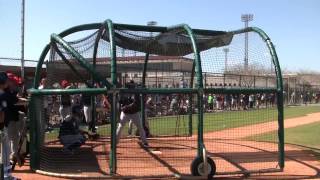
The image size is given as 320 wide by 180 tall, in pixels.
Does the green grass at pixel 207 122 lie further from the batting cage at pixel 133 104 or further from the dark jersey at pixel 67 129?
the dark jersey at pixel 67 129

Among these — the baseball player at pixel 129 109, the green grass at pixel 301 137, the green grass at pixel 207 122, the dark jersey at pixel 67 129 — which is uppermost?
the baseball player at pixel 129 109

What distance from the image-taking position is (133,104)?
1166 centimetres

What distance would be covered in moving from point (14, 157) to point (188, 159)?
3.67m

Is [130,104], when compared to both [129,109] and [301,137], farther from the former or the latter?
[301,137]

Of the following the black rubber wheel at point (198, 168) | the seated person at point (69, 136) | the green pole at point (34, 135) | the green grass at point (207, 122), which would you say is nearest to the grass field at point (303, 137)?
the green grass at point (207, 122)

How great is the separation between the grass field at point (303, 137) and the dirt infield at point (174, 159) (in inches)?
23.6

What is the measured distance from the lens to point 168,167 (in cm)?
1023

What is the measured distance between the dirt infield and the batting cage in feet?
0.07

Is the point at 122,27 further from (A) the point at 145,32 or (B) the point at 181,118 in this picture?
(B) the point at 181,118

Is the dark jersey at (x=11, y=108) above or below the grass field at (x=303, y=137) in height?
above

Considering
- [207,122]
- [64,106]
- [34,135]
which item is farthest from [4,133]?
[207,122]

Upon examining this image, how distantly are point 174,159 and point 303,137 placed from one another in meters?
6.70

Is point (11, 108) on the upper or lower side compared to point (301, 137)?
upper

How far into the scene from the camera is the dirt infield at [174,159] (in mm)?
9758
